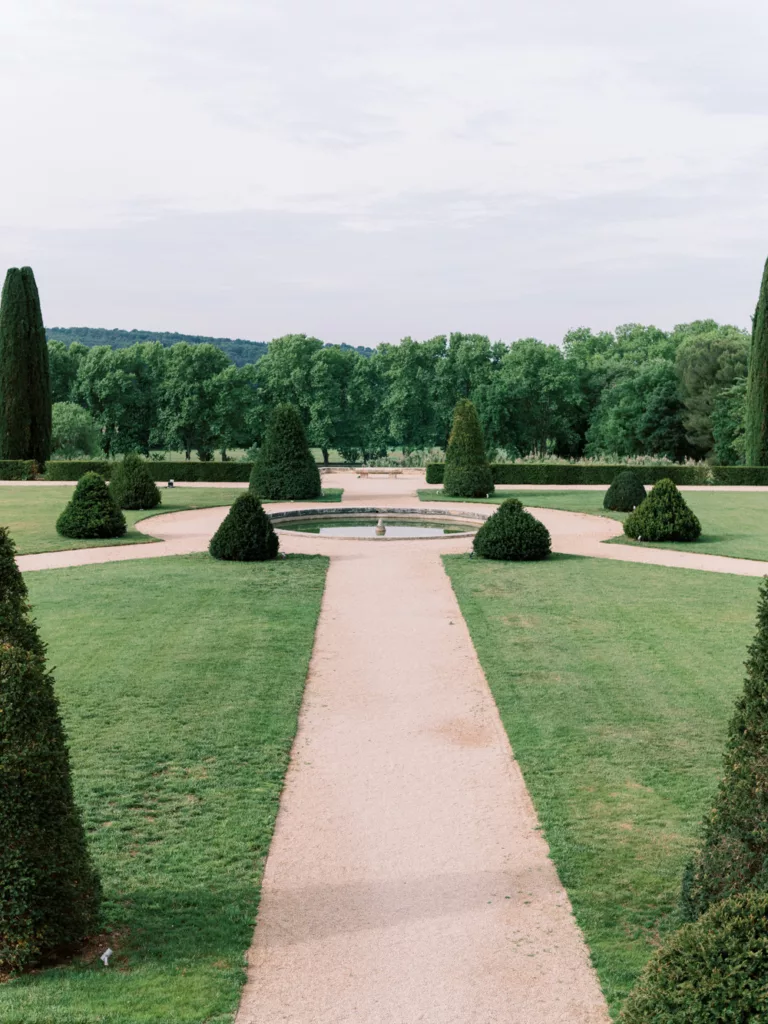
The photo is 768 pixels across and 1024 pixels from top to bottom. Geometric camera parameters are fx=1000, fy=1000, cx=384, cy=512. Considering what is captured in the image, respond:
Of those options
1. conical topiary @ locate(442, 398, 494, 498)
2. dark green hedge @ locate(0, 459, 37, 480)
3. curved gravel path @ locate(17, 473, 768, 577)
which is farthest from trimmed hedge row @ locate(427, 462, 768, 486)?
dark green hedge @ locate(0, 459, 37, 480)

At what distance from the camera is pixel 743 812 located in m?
4.61

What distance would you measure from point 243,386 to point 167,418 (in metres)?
5.24

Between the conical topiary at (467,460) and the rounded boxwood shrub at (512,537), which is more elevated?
the conical topiary at (467,460)

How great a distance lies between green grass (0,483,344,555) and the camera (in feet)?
70.7

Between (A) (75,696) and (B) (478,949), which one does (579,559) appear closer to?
(A) (75,696)

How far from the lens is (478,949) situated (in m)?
5.18

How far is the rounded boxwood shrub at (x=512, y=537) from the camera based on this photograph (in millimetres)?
19047

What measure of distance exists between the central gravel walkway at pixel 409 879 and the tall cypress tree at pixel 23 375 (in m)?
35.4

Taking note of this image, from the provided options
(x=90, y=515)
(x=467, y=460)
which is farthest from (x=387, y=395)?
(x=90, y=515)

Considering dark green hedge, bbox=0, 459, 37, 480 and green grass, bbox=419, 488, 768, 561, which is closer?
green grass, bbox=419, 488, 768, 561

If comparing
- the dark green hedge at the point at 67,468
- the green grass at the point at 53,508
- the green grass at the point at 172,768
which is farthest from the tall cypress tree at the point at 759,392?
the green grass at the point at 172,768

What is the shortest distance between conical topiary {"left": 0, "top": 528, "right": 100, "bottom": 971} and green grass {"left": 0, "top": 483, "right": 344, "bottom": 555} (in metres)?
15.9

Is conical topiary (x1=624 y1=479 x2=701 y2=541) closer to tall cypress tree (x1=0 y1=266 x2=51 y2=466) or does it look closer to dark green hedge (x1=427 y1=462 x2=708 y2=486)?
dark green hedge (x1=427 y1=462 x2=708 y2=486)

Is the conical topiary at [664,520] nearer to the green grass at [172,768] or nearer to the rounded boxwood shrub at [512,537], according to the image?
the rounded boxwood shrub at [512,537]
